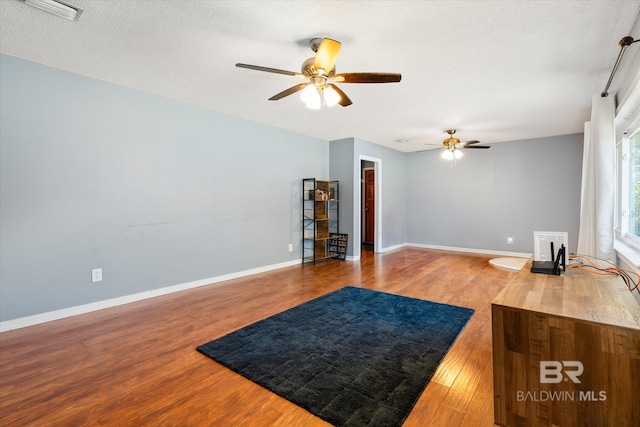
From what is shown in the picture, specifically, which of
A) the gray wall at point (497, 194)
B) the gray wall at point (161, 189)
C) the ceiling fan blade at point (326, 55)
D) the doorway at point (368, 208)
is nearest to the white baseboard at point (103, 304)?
the gray wall at point (161, 189)

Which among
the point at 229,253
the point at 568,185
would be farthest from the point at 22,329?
the point at 568,185

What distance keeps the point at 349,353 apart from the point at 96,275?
2768 millimetres

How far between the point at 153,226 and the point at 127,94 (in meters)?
1.53

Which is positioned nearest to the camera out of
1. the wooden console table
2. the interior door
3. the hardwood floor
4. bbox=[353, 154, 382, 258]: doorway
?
the wooden console table

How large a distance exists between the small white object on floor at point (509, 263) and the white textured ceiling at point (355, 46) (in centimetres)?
254

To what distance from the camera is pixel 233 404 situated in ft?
5.34

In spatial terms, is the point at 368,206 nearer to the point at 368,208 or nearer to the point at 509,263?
the point at 368,208

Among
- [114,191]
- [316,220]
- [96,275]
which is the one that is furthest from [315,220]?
[96,275]

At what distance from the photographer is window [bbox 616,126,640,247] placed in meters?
2.98

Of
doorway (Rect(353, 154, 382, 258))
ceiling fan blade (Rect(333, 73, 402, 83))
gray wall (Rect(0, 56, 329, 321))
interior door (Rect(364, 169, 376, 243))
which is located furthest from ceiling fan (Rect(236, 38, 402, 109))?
interior door (Rect(364, 169, 376, 243))

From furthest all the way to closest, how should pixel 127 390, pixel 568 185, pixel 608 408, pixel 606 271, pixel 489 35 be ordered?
pixel 568 185, pixel 489 35, pixel 606 271, pixel 127 390, pixel 608 408

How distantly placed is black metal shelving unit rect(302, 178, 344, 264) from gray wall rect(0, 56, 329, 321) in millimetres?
918

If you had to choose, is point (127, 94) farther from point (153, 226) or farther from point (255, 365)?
point (255, 365)

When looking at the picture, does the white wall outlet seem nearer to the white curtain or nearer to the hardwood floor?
the hardwood floor
